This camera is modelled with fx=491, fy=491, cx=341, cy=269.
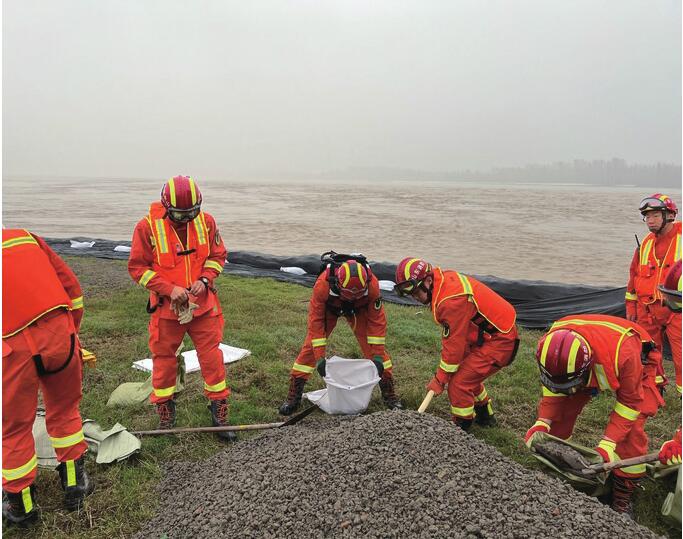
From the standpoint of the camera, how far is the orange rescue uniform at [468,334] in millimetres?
4234

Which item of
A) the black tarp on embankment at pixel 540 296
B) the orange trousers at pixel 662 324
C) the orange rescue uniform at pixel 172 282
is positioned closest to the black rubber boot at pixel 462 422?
the orange rescue uniform at pixel 172 282

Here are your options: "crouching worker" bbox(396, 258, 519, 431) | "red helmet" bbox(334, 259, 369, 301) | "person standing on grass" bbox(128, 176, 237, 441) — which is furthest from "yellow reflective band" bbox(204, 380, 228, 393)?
"crouching worker" bbox(396, 258, 519, 431)

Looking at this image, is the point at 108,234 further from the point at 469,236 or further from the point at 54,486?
the point at 54,486

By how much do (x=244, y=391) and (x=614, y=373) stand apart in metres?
3.67

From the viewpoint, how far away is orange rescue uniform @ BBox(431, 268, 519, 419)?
4234 mm

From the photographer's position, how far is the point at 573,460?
3.40 meters

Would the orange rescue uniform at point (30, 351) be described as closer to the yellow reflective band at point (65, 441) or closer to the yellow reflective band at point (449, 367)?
the yellow reflective band at point (65, 441)

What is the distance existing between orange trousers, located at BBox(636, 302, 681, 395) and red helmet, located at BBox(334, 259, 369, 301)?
311 centimetres

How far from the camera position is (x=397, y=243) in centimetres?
1873

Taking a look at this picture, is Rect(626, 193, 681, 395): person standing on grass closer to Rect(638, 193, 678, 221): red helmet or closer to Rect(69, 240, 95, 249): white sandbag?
Rect(638, 193, 678, 221): red helmet

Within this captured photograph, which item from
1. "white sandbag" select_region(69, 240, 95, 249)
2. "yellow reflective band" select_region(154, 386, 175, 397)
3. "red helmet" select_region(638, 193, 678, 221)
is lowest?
"white sandbag" select_region(69, 240, 95, 249)

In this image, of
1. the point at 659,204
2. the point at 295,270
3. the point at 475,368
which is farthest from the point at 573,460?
the point at 295,270

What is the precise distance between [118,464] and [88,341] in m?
3.33

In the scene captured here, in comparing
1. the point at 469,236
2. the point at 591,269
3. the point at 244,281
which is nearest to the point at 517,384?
the point at 244,281
